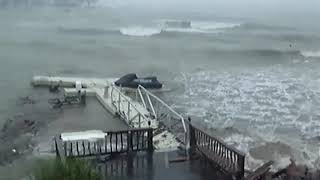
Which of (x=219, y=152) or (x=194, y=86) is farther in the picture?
(x=194, y=86)

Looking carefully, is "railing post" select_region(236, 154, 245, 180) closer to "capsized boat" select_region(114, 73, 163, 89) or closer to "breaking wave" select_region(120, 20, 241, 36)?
"capsized boat" select_region(114, 73, 163, 89)

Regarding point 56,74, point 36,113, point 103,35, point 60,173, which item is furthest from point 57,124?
point 103,35

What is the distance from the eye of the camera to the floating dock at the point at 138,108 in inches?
690

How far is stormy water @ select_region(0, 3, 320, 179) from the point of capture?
21041mm

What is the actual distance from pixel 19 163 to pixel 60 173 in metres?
9.82

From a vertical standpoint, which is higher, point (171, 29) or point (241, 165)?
point (241, 165)

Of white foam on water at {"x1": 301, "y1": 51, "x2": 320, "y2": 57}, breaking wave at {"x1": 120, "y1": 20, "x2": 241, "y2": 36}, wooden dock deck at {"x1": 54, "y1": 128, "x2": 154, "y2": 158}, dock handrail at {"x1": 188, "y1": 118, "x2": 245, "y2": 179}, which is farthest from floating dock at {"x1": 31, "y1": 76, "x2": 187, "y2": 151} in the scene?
breaking wave at {"x1": 120, "y1": 20, "x2": 241, "y2": 36}

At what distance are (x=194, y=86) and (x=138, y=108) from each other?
1089cm

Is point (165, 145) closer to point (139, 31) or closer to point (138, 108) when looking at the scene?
point (138, 108)

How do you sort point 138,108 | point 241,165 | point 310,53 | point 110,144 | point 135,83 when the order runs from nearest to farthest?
point 241,165 → point 110,144 → point 138,108 → point 135,83 → point 310,53

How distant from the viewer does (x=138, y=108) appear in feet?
76.3

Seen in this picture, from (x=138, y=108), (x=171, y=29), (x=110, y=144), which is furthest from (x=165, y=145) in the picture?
(x=171, y=29)

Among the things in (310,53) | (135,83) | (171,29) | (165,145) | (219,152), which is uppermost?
(219,152)

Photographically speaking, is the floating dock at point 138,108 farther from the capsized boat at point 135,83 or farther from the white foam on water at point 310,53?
the white foam on water at point 310,53
